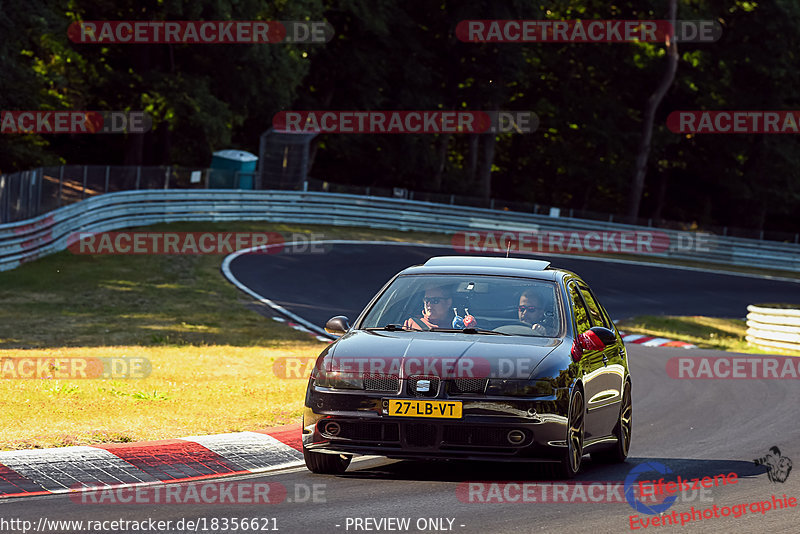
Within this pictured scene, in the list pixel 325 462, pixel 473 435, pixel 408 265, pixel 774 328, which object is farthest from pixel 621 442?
pixel 408 265

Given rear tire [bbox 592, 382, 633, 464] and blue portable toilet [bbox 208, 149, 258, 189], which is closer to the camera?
rear tire [bbox 592, 382, 633, 464]

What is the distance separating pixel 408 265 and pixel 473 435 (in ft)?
85.7

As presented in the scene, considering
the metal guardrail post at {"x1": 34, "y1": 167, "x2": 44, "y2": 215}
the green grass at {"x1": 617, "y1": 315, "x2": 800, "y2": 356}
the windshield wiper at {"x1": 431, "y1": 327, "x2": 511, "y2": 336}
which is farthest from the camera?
the metal guardrail post at {"x1": 34, "y1": 167, "x2": 44, "y2": 215}

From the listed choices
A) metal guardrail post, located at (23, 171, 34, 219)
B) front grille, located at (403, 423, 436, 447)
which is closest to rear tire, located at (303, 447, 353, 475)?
front grille, located at (403, 423, 436, 447)

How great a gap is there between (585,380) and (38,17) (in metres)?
27.3

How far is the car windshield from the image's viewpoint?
30.1 feet

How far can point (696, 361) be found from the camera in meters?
19.7

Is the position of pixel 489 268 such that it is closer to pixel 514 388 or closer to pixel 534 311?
pixel 534 311

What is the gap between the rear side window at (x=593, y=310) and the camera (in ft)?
33.3

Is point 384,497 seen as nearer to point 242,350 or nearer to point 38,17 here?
point 242,350

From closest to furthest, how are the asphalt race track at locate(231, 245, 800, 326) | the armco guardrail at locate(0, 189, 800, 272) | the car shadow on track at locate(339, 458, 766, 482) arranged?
the car shadow on track at locate(339, 458, 766, 482)
the asphalt race track at locate(231, 245, 800, 326)
the armco guardrail at locate(0, 189, 800, 272)

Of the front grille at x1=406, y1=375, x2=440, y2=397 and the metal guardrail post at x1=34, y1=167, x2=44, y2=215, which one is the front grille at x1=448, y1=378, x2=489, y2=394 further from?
the metal guardrail post at x1=34, y1=167, x2=44, y2=215

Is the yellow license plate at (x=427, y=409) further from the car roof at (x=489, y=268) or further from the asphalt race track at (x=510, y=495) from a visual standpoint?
the car roof at (x=489, y=268)

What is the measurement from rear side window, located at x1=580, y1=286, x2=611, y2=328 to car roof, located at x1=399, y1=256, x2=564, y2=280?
1.35 feet
